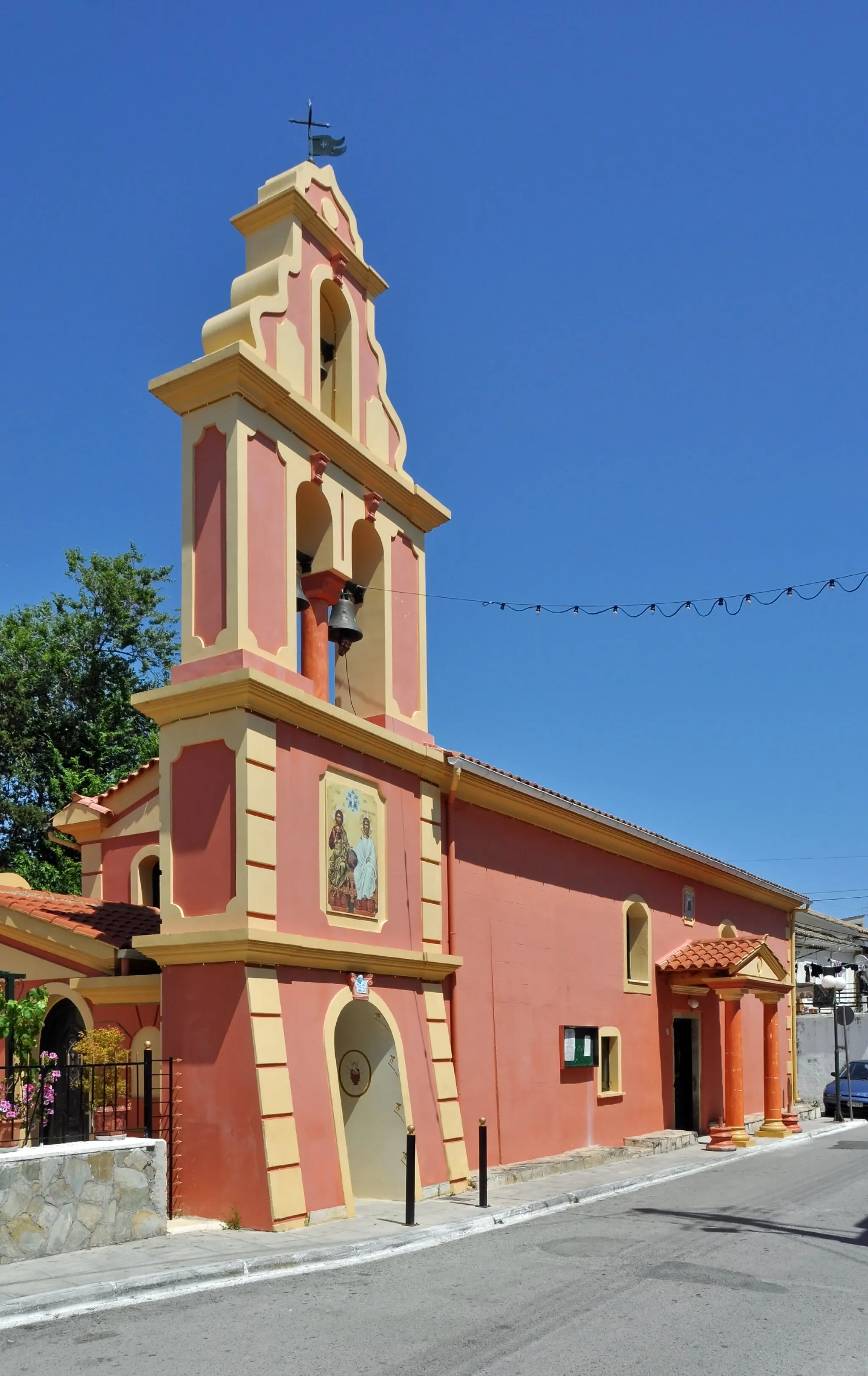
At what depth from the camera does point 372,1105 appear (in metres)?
15.3

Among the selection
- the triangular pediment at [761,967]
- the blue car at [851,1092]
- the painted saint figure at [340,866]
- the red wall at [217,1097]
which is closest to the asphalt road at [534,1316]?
the red wall at [217,1097]

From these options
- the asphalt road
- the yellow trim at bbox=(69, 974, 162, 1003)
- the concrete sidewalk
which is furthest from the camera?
the yellow trim at bbox=(69, 974, 162, 1003)

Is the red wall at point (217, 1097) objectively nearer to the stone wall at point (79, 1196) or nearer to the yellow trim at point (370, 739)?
the stone wall at point (79, 1196)

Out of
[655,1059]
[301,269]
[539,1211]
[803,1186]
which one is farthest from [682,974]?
[301,269]

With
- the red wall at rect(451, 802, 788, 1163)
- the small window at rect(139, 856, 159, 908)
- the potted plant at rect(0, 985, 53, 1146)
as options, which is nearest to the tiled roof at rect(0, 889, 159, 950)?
the potted plant at rect(0, 985, 53, 1146)

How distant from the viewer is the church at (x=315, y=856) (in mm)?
12930

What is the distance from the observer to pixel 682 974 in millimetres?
23984

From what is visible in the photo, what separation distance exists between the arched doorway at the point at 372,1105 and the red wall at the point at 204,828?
2.51 m

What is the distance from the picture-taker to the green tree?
33406 millimetres

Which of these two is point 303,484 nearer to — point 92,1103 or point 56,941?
point 56,941

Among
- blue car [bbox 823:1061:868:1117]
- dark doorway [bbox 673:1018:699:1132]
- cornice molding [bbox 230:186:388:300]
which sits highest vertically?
cornice molding [bbox 230:186:388:300]

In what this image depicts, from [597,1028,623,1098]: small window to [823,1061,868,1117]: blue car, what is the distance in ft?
37.6

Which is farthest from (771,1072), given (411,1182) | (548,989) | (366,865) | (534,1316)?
(534,1316)

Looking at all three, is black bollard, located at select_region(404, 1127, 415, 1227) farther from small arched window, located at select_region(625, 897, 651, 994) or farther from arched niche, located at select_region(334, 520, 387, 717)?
small arched window, located at select_region(625, 897, 651, 994)
